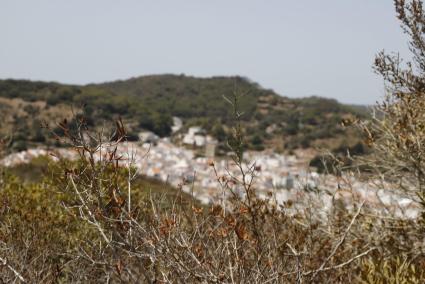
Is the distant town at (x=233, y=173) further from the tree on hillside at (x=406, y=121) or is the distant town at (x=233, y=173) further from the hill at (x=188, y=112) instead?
the hill at (x=188, y=112)

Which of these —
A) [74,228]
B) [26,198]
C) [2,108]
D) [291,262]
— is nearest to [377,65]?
[291,262]

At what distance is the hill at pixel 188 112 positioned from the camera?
54.7m

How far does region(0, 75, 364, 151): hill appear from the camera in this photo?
54656 millimetres

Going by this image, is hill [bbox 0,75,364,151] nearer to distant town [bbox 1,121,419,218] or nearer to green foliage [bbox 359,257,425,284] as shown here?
distant town [bbox 1,121,419,218]

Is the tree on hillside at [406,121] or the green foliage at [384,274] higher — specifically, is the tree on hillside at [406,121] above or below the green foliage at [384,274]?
above

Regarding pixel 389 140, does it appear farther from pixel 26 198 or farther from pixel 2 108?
pixel 2 108

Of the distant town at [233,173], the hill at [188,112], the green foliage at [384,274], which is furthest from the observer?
the hill at [188,112]

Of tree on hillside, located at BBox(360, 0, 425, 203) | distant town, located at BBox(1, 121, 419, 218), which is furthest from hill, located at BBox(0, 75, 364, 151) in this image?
tree on hillside, located at BBox(360, 0, 425, 203)

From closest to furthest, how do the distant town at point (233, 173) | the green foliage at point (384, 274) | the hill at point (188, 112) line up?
the green foliage at point (384, 274), the distant town at point (233, 173), the hill at point (188, 112)

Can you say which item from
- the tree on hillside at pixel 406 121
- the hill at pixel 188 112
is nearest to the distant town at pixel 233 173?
the tree on hillside at pixel 406 121

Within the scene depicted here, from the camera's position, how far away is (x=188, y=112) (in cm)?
9081

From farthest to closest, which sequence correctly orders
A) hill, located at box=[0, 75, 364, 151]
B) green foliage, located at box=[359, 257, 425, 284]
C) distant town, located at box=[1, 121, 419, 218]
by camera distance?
hill, located at box=[0, 75, 364, 151] → distant town, located at box=[1, 121, 419, 218] → green foliage, located at box=[359, 257, 425, 284]

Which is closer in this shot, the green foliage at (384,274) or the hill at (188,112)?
the green foliage at (384,274)

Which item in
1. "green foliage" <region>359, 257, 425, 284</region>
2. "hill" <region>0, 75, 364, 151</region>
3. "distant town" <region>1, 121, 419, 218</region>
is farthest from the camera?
"hill" <region>0, 75, 364, 151</region>
